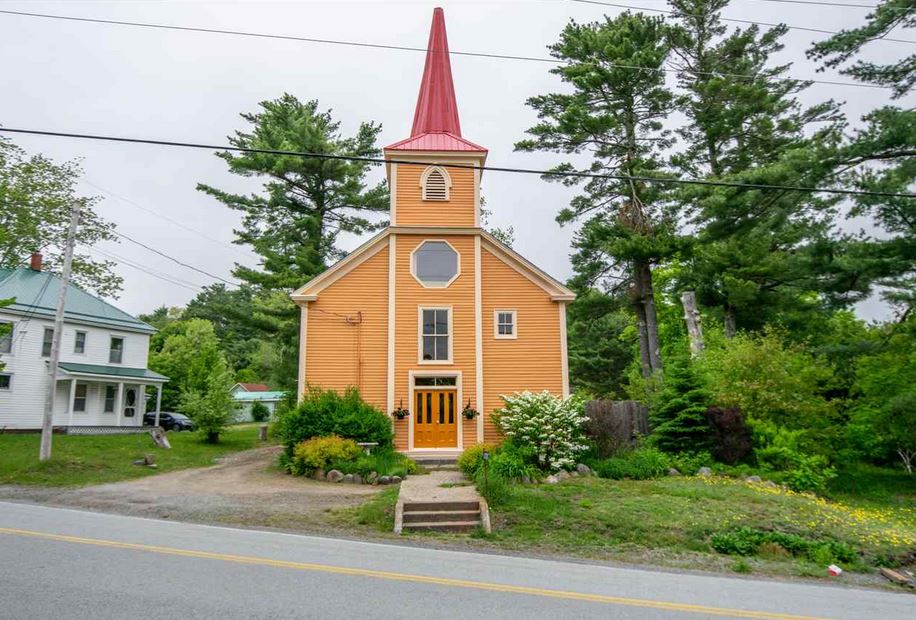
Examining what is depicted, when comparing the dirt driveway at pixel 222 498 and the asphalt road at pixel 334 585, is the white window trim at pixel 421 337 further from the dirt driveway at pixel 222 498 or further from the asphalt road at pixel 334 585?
the asphalt road at pixel 334 585

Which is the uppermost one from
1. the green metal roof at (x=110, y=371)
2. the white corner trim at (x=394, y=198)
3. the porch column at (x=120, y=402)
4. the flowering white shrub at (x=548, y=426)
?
the white corner trim at (x=394, y=198)

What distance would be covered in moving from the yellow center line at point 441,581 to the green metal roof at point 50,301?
2264 centimetres

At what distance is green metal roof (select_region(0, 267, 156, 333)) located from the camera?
2634 centimetres

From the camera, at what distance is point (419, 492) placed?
12.4 metres

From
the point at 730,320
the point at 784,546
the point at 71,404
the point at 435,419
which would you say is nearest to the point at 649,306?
the point at 730,320

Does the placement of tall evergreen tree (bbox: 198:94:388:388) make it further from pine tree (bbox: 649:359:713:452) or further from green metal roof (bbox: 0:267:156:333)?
pine tree (bbox: 649:359:713:452)

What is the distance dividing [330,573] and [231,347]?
57.8 m

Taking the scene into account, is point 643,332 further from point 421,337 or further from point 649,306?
point 421,337

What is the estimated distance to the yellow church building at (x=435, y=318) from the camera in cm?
1800

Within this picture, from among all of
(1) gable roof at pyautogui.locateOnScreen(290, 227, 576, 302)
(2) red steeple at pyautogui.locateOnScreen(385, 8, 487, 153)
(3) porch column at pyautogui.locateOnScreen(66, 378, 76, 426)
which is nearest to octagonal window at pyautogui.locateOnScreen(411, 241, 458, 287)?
(1) gable roof at pyautogui.locateOnScreen(290, 227, 576, 302)

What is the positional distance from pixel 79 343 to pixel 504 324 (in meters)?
22.1

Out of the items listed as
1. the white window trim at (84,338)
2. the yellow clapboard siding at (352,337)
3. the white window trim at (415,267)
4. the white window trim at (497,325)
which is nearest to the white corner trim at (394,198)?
the white window trim at (415,267)

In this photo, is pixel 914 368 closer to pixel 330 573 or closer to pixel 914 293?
pixel 914 293

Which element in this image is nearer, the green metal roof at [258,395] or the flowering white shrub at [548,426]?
the flowering white shrub at [548,426]
